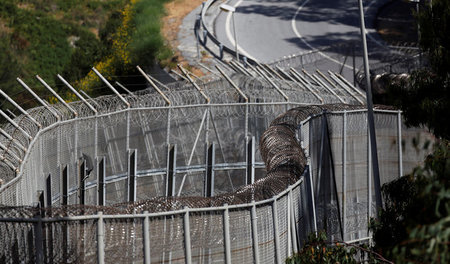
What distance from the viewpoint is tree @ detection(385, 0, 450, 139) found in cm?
974

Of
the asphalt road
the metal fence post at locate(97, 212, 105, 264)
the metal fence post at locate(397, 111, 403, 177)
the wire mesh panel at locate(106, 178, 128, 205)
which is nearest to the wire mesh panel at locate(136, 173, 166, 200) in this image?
the wire mesh panel at locate(106, 178, 128, 205)

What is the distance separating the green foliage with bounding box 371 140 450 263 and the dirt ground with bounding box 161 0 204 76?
2237cm

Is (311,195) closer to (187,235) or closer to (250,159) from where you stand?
(187,235)

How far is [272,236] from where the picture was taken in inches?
445

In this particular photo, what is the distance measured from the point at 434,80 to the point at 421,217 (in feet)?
13.5

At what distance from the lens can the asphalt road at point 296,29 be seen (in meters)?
34.9

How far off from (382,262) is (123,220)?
311 cm

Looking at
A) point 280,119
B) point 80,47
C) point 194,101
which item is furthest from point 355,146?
point 80,47

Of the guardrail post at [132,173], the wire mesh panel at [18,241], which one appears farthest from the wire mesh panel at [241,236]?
the guardrail post at [132,173]

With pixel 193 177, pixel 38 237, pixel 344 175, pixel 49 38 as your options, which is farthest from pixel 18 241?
pixel 49 38

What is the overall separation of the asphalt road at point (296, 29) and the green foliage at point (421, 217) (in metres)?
21.6

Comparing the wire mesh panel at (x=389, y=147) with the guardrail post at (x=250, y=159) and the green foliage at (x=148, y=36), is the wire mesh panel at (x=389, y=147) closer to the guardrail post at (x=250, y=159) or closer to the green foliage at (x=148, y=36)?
the guardrail post at (x=250, y=159)

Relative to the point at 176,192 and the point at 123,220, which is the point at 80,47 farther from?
the point at 123,220

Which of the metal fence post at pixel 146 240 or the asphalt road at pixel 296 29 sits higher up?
the asphalt road at pixel 296 29
